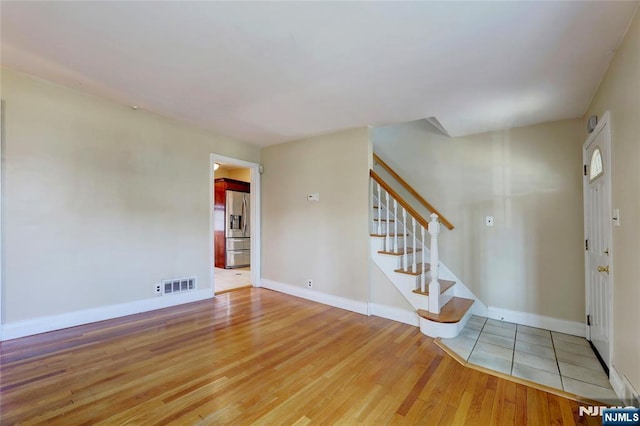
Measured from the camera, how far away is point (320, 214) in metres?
4.18

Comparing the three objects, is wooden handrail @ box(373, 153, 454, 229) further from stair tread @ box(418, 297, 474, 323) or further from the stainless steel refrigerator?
the stainless steel refrigerator

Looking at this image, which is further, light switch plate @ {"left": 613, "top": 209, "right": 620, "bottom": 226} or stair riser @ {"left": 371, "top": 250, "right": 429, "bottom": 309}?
stair riser @ {"left": 371, "top": 250, "right": 429, "bottom": 309}

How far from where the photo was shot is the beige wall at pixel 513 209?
10.3 feet

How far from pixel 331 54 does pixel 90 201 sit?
3037 mm

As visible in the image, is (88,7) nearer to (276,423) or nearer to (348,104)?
(348,104)

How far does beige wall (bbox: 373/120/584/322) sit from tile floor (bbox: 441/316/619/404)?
404 mm

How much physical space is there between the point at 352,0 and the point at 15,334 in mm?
4089

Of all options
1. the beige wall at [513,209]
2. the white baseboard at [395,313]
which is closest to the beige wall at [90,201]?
the white baseboard at [395,313]

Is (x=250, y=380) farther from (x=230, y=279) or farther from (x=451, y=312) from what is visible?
(x=230, y=279)

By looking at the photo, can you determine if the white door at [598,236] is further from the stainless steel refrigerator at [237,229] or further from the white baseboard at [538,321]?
the stainless steel refrigerator at [237,229]

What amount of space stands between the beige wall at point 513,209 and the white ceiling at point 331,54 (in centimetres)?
42


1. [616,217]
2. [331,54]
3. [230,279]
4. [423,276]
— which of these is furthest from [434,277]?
[230,279]

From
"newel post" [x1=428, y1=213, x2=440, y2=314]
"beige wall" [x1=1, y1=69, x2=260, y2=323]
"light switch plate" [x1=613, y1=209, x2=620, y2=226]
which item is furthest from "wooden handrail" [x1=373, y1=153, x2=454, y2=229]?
"beige wall" [x1=1, y1=69, x2=260, y2=323]

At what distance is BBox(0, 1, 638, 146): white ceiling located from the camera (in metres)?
1.68
